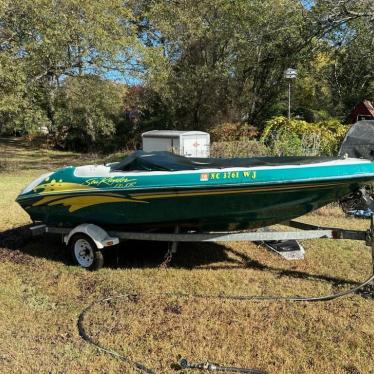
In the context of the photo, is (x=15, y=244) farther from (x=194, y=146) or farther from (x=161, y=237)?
(x=194, y=146)

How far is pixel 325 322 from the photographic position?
404 cm

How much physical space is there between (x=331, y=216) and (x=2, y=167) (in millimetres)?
14082

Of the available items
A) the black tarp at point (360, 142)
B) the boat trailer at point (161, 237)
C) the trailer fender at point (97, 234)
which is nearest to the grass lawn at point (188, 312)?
the boat trailer at point (161, 237)

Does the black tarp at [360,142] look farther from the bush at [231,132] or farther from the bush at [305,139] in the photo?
the bush at [231,132]

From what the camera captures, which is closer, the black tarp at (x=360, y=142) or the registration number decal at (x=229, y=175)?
the registration number decal at (x=229, y=175)

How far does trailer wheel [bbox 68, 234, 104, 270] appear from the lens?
5.37m

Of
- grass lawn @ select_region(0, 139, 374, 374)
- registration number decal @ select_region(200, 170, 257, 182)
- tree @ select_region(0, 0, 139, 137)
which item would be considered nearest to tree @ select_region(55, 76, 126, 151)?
tree @ select_region(0, 0, 139, 137)

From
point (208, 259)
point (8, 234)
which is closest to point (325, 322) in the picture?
point (208, 259)

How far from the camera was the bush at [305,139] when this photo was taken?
32.2 ft

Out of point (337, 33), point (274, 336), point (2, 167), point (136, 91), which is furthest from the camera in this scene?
point (136, 91)

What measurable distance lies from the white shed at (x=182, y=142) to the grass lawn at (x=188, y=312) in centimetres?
829

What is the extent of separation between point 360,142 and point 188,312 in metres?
4.63

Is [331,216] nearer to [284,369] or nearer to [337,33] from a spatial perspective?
[284,369]

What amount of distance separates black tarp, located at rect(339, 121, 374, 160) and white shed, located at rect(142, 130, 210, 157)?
6481 mm
